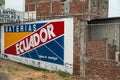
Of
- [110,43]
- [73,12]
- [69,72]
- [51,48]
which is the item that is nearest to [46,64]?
[51,48]

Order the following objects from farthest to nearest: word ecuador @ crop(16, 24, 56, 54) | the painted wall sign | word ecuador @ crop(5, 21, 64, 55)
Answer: word ecuador @ crop(16, 24, 56, 54) → word ecuador @ crop(5, 21, 64, 55) → the painted wall sign

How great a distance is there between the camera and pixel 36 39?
21.9m

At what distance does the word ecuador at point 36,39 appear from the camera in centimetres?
2036

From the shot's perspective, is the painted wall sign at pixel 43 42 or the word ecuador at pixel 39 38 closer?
the painted wall sign at pixel 43 42

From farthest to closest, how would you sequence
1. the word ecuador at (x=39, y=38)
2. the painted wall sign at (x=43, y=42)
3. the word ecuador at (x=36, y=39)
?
1. the word ecuador at (x=36, y=39)
2. the word ecuador at (x=39, y=38)
3. the painted wall sign at (x=43, y=42)

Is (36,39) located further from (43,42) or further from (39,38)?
(43,42)

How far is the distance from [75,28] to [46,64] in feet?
12.3

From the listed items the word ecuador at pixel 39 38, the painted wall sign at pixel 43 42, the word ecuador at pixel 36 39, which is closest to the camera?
the painted wall sign at pixel 43 42

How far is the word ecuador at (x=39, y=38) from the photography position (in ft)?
64.4

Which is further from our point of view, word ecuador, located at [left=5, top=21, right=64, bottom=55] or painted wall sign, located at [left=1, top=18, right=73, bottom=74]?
word ecuador, located at [left=5, top=21, right=64, bottom=55]

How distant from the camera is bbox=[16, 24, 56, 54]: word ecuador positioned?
802 inches

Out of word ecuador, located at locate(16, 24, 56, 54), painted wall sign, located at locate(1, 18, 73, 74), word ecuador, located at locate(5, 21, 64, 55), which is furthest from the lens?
word ecuador, located at locate(16, 24, 56, 54)

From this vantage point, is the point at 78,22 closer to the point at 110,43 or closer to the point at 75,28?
the point at 75,28

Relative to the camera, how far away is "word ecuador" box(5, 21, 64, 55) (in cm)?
1962
